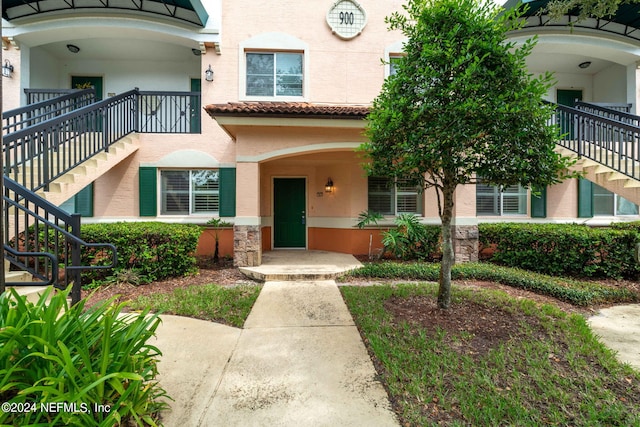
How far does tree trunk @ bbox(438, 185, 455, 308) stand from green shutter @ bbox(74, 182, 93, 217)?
9.00m

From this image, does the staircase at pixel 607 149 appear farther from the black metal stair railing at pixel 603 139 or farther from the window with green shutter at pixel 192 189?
the window with green shutter at pixel 192 189

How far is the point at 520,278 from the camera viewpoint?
565 centimetres

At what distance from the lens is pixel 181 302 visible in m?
4.52

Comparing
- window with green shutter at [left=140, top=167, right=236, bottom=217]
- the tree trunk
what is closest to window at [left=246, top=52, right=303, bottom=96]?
window with green shutter at [left=140, top=167, right=236, bottom=217]

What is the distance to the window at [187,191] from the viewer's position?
815 cm

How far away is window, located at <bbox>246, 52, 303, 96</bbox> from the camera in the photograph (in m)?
8.35

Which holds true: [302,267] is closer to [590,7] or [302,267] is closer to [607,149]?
[590,7]

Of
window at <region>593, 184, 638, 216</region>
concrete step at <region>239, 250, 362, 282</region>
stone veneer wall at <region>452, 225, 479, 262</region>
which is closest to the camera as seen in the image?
concrete step at <region>239, 250, 362, 282</region>

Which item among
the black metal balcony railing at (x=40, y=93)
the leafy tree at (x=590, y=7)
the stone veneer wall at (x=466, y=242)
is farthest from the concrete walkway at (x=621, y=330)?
the black metal balcony railing at (x=40, y=93)

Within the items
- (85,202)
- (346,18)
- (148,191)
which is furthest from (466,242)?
(85,202)

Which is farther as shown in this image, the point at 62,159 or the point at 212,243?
the point at 212,243

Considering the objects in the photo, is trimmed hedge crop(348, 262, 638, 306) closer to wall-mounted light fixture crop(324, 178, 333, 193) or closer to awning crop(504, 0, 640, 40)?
wall-mounted light fixture crop(324, 178, 333, 193)

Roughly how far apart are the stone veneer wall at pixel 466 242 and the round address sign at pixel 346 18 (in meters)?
6.40

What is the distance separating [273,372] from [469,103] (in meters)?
3.70
